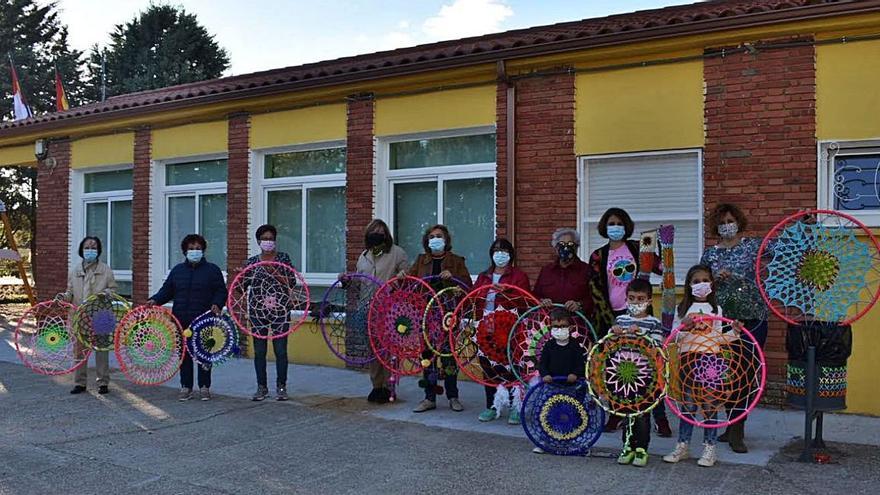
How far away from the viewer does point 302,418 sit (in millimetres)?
7301

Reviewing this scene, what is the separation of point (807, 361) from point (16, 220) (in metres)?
26.4

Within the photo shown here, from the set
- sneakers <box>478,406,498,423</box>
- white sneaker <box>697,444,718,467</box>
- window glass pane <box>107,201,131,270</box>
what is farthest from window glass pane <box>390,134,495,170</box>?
window glass pane <box>107,201,131,270</box>

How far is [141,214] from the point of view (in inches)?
481

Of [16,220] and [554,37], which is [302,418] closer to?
[554,37]

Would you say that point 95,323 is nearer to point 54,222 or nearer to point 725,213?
point 54,222

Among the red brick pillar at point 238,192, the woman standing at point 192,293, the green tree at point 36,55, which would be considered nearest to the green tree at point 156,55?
the green tree at point 36,55

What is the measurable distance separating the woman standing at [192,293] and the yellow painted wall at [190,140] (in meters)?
3.58

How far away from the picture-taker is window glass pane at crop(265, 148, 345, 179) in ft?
34.6

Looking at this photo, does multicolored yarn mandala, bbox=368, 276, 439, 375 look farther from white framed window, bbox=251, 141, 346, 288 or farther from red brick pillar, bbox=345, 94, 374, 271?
white framed window, bbox=251, 141, 346, 288

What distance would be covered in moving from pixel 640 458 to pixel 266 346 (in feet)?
13.7

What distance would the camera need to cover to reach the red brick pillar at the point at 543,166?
852 centimetres

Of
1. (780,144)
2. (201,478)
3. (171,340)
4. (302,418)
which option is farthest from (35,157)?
(780,144)

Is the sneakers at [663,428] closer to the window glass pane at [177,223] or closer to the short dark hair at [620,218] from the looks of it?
the short dark hair at [620,218]

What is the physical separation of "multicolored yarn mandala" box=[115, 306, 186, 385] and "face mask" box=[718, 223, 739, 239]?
542cm
